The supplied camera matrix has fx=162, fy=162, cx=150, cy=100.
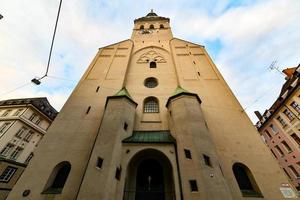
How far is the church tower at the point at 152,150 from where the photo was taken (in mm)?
9125

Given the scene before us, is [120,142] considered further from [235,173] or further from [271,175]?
[271,175]

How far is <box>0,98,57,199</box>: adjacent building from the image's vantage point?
23.5 meters

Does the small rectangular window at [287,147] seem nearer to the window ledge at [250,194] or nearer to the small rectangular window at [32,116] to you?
the window ledge at [250,194]

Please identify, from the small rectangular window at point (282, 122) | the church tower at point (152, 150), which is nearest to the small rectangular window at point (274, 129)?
the small rectangular window at point (282, 122)

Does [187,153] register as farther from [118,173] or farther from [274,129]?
[274,129]

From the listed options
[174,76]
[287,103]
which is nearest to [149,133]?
[174,76]

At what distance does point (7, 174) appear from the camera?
76.7 feet

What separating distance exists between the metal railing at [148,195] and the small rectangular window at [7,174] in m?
23.2

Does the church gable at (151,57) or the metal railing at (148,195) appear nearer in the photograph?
the metal railing at (148,195)

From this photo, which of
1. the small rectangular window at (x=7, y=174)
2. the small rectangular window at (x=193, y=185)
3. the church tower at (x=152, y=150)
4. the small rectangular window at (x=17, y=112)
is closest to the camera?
the small rectangular window at (x=193, y=185)

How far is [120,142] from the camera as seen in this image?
10.7m

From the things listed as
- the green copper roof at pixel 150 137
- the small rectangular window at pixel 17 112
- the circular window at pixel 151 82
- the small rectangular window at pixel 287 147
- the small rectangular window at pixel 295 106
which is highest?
the small rectangular window at pixel 17 112

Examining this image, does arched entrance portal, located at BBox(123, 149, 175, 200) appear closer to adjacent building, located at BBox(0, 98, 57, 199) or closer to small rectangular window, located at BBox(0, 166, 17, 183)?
adjacent building, located at BBox(0, 98, 57, 199)

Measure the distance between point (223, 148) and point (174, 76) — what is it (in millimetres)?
9025
